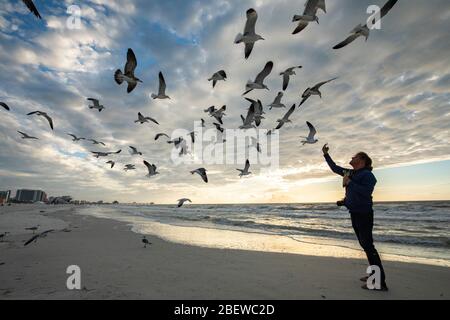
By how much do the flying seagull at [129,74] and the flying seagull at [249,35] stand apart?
3421mm

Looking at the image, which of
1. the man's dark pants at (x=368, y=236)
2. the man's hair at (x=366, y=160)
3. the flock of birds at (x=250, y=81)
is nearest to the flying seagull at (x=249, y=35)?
the flock of birds at (x=250, y=81)

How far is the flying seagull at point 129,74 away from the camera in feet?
29.0

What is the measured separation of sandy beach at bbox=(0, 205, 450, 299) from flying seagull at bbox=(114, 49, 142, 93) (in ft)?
18.0

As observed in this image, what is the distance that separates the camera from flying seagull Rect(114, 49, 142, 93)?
8852 millimetres

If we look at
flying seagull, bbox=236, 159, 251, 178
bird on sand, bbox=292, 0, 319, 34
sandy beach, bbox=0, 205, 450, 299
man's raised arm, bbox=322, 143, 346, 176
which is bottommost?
sandy beach, bbox=0, 205, 450, 299

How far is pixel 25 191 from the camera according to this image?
146500 mm

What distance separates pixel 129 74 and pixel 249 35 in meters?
4.22

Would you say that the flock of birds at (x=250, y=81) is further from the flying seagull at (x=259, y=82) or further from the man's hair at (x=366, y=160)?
the man's hair at (x=366, y=160)

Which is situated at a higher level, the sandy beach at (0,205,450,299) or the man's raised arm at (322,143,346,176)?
the man's raised arm at (322,143,346,176)

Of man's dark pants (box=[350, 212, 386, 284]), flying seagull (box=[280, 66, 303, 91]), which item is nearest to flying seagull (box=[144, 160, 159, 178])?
flying seagull (box=[280, 66, 303, 91])

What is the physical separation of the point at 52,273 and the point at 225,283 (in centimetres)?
341

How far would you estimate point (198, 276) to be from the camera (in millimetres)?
5672

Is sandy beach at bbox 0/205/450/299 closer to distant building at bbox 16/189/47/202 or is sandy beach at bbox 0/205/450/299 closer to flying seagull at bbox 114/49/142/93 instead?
flying seagull at bbox 114/49/142/93
